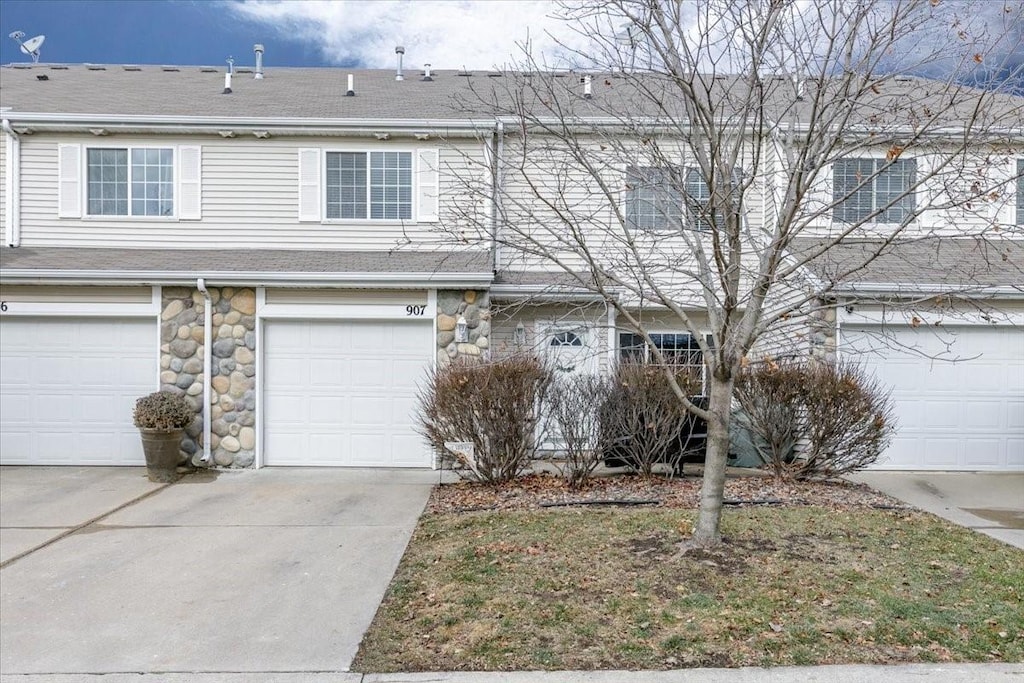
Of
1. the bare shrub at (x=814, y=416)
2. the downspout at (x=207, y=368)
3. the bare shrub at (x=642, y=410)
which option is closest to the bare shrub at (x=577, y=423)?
the bare shrub at (x=642, y=410)

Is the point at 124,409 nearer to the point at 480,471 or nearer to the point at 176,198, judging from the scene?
the point at 176,198

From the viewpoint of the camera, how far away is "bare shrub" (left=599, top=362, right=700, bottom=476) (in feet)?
27.3

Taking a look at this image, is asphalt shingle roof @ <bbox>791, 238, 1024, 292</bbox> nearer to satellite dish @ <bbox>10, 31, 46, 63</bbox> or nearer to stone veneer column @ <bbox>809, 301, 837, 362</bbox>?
stone veneer column @ <bbox>809, 301, 837, 362</bbox>

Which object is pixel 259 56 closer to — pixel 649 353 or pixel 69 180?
pixel 69 180

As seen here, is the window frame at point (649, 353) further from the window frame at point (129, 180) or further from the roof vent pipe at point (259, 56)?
the roof vent pipe at point (259, 56)

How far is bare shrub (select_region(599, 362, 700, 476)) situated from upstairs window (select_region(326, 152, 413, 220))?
4642mm

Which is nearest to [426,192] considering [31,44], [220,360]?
[220,360]

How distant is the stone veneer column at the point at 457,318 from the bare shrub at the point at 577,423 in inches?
71.2

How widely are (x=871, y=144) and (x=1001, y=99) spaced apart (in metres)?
1.67

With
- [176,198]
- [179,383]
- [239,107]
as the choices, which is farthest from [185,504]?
[239,107]

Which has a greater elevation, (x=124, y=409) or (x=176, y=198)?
(x=176, y=198)

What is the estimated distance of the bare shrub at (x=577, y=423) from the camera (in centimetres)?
825

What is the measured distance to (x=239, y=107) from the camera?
38.4ft

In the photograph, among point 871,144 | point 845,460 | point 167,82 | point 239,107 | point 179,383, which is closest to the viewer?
point 871,144
